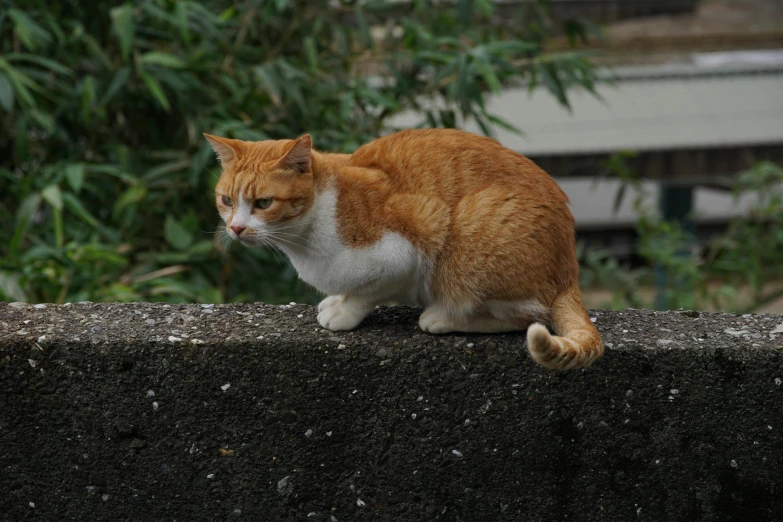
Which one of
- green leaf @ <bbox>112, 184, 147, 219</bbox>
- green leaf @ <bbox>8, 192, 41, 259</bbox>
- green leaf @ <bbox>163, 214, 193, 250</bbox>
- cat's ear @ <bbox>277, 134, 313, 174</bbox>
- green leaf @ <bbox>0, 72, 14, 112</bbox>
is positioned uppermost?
cat's ear @ <bbox>277, 134, 313, 174</bbox>

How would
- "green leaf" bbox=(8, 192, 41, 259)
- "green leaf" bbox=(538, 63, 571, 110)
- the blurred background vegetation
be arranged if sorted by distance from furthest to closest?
1. "green leaf" bbox=(538, 63, 571, 110)
2. the blurred background vegetation
3. "green leaf" bbox=(8, 192, 41, 259)

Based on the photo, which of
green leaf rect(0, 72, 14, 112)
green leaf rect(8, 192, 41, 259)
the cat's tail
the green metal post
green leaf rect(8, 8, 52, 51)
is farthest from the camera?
the green metal post

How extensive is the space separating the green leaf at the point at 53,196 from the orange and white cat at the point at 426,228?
107cm

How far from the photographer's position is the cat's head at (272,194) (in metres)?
1.91

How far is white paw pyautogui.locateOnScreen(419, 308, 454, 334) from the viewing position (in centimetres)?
195

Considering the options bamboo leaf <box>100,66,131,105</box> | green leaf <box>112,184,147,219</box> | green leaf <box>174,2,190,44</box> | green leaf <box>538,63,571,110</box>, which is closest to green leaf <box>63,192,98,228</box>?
green leaf <box>112,184,147,219</box>

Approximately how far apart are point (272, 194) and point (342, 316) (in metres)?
0.30

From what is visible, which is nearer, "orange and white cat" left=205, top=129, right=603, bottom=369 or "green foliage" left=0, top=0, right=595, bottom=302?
"orange and white cat" left=205, top=129, right=603, bottom=369

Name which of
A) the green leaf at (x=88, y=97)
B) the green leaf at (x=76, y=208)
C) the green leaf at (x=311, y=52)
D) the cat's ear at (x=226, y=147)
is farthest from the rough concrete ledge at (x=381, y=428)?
the green leaf at (x=311, y=52)

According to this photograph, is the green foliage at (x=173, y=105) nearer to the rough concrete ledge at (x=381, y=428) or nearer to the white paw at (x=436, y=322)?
the rough concrete ledge at (x=381, y=428)

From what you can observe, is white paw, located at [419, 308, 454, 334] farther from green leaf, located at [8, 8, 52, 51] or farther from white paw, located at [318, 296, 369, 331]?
green leaf, located at [8, 8, 52, 51]

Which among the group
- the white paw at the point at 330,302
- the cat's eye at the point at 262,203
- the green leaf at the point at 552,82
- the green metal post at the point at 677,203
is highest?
the cat's eye at the point at 262,203

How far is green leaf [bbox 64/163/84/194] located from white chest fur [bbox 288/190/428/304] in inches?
49.7

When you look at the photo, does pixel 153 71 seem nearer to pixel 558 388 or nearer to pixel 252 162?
pixel 252 162
